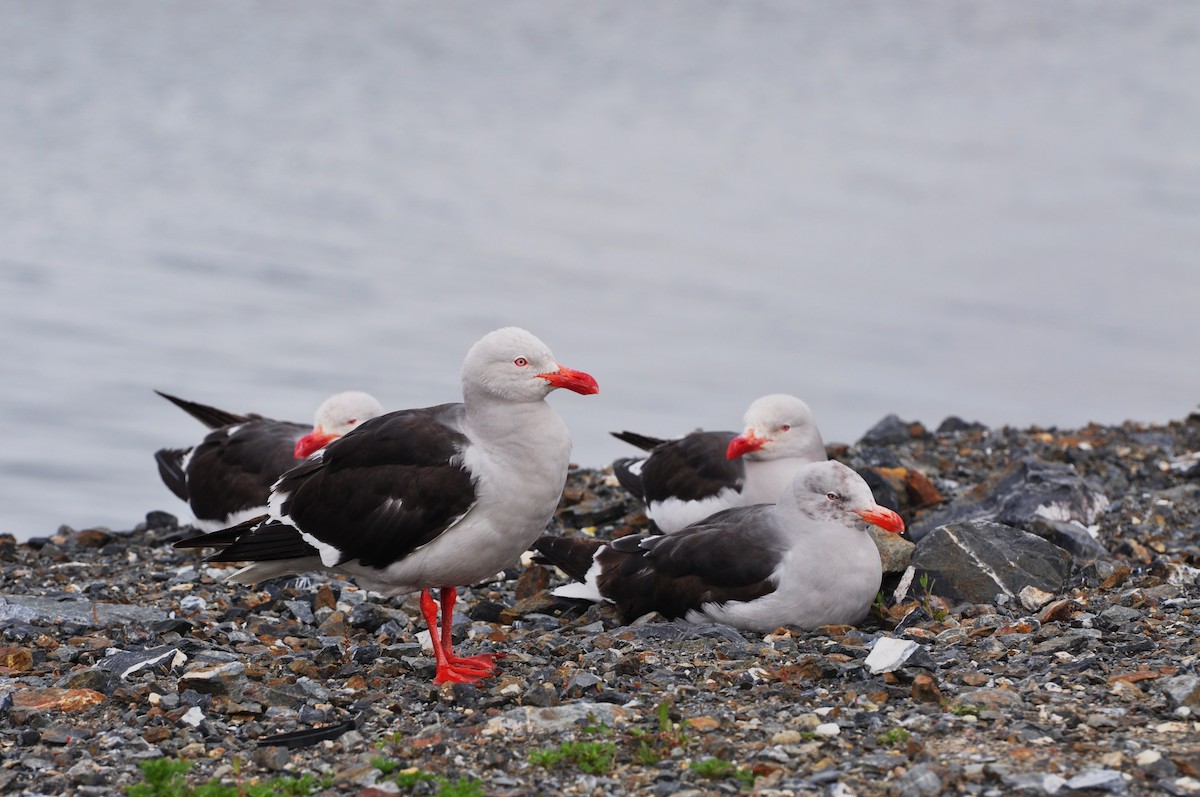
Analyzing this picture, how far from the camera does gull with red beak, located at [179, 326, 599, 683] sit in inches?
298

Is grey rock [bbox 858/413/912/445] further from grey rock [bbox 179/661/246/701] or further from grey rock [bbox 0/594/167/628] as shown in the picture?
grey rock [bbox 179/661/246/701]

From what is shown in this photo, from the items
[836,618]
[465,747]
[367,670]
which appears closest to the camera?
[465,747]

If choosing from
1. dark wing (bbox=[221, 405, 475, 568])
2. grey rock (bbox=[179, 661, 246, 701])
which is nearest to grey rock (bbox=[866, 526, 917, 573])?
dark wing (bbox=[221, 405, 475, 568])

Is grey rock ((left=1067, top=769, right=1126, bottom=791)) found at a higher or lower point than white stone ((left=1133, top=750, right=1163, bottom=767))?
lower

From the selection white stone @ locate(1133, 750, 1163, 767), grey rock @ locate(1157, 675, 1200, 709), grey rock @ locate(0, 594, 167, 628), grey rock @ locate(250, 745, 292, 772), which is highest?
grey rock @ locate(1157, 675, 1200, 709)

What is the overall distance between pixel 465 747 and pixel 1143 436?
11.4 m

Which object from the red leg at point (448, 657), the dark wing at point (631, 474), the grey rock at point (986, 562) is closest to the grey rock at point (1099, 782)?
the red leg at point (448, 657)

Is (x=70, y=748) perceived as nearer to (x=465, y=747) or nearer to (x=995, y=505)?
(x=465, y=747)

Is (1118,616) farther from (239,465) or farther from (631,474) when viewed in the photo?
(239,465)

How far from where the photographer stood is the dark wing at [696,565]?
8.62m

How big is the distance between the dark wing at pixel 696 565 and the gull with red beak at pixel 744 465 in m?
1.61

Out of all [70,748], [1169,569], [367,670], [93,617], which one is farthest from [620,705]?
[1169,569]

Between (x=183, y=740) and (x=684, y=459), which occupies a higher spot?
(x=684, y=459)

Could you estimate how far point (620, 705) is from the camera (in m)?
6.74
